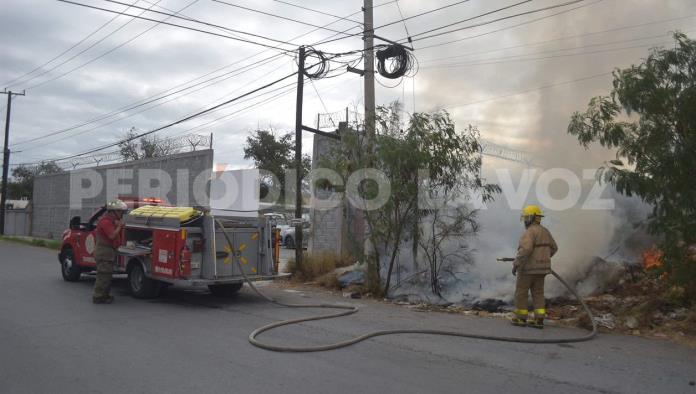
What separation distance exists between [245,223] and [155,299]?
206cm

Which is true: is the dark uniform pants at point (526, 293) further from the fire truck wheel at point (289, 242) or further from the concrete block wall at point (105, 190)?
the fire truck wheel at point (289, 242)

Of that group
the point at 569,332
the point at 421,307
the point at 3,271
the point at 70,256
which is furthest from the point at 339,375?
the point at 3,271

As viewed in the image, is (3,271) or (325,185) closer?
(325,185)

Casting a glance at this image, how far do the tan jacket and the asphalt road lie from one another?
829 millimetres

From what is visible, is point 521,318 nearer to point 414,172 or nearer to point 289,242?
point 414,172

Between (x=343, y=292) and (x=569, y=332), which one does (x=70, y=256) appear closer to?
(x=343, y=292)

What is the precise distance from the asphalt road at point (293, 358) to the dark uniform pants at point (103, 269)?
1.69 ft

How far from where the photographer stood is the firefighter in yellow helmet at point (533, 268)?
295 inches

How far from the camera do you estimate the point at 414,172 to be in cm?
980

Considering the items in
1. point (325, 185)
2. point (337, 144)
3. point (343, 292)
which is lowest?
point (343, 292)

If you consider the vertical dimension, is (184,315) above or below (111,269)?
below

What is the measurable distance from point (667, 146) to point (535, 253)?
2143 millimetres

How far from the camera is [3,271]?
13547mm

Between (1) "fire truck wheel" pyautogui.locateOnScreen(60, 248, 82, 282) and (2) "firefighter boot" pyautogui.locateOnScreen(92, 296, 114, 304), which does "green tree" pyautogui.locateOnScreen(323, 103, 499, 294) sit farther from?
(1) "fire truck wheel" pyautogui.locateOnScreen(60, 248, 82, 282)
